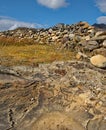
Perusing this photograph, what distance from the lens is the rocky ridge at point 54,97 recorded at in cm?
1577

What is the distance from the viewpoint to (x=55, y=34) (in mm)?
38906

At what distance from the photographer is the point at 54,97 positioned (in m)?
17.2

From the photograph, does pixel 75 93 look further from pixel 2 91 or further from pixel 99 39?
pixel 99 39

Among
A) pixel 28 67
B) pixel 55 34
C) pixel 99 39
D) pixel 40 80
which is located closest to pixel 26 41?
pixel 55 34

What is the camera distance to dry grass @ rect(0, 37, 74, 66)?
2341cm

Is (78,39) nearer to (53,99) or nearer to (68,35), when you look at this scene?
(68,35)

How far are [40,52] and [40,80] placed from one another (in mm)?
9651

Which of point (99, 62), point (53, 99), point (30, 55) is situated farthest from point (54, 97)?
point (30, 55)

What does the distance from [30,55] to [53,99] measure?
31.8 ft

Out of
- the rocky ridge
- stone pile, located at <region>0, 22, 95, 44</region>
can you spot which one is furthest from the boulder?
stone pile, located at <region>0, 22, 95, 44</region>

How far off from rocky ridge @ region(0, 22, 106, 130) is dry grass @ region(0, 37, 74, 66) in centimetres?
281

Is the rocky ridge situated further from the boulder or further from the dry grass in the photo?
the dry grass

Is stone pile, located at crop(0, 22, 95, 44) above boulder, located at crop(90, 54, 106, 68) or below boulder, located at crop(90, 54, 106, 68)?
above

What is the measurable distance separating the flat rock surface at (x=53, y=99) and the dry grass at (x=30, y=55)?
3.79 metres
